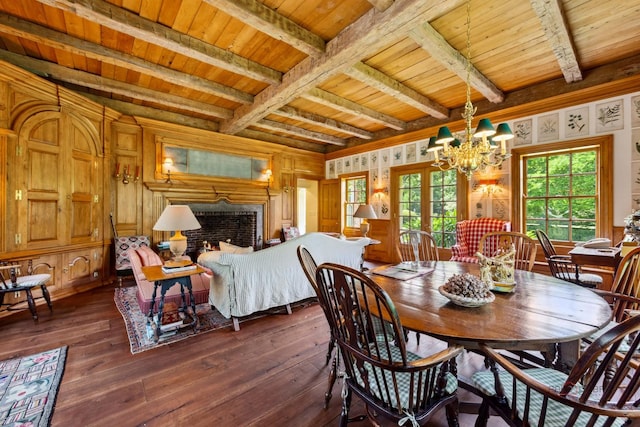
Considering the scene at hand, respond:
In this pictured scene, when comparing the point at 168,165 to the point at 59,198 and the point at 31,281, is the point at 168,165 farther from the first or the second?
the point at 31,281

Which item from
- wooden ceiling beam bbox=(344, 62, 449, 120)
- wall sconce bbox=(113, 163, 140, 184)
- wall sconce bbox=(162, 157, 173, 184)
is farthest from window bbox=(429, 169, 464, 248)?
wall sconce bbox=(113, 163, 140, 184)

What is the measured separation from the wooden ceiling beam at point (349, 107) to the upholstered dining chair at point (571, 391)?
13.0ft

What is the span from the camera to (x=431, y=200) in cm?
540

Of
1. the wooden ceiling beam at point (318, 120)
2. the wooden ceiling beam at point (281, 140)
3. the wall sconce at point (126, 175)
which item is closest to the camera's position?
the wall sconce at point (126, 175)

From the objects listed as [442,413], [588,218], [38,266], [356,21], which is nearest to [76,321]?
[38,266]

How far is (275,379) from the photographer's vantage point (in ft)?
6.37

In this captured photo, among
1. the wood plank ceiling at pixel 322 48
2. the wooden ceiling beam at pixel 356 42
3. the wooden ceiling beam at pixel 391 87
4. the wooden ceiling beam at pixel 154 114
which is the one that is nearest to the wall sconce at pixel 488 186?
the wood plank ceiling at pixel 322 48

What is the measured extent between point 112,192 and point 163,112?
1.76 m

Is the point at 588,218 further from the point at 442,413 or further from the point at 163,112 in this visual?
the point at 163,112

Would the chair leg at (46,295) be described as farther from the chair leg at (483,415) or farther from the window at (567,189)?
the window at (567,189)

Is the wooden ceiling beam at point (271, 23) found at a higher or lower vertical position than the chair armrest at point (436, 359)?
higher

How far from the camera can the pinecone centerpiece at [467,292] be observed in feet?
4.45

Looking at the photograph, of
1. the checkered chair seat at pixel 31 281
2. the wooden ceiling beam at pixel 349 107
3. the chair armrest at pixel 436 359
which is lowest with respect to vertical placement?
the checkered chair seat at pixel 31 281

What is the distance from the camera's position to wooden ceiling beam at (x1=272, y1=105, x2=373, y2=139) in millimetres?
4910
